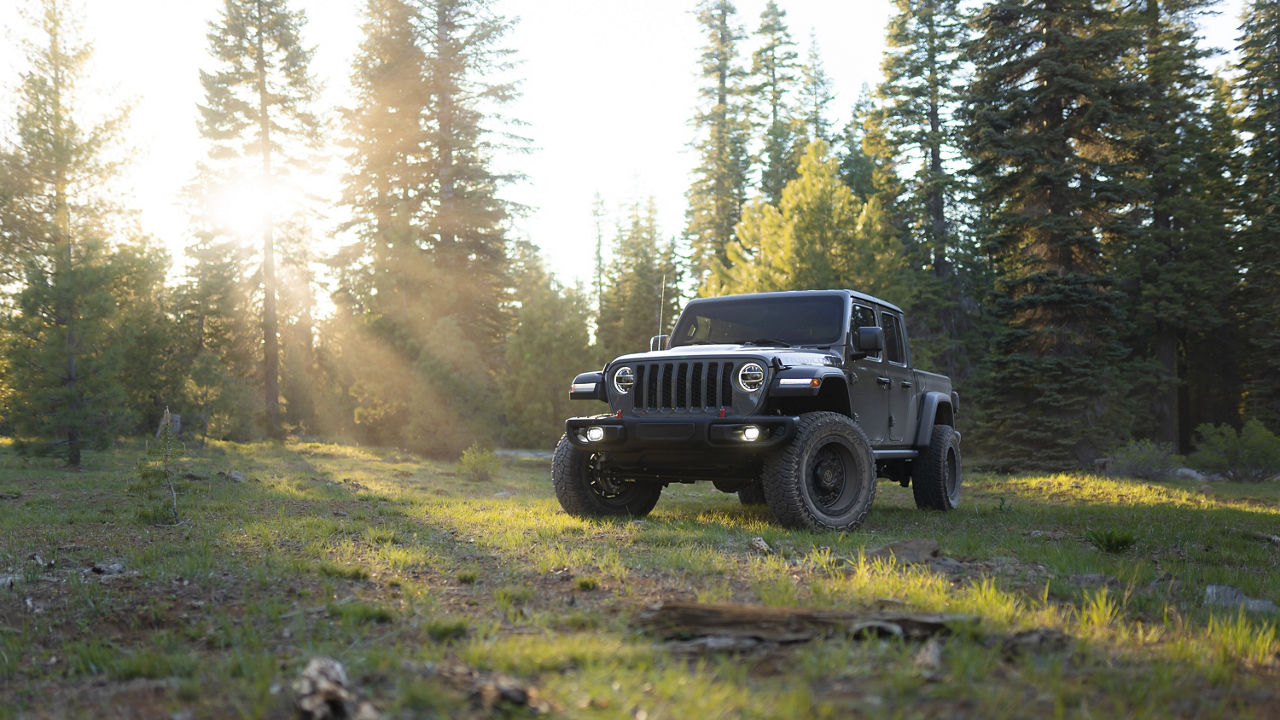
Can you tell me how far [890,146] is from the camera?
32500 mm

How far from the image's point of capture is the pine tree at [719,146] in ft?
135

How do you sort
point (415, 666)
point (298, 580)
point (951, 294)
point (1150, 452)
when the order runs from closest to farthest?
point (415, 666) → point (298, 580) → point (1150, 452) → point (951, 294)

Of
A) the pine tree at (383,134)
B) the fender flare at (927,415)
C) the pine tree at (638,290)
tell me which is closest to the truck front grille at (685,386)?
the fender flare at (927,415)

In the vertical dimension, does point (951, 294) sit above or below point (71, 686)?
above

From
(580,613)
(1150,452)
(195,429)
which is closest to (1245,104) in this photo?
(1150,452)

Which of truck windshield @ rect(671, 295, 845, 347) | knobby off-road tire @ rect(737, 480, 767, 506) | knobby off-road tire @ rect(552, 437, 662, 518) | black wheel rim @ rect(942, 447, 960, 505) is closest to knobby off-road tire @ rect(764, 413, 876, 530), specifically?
truck windshield @ rect(671, 295, 845, 347)

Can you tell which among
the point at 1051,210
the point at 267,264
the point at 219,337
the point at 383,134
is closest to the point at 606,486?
the point at 1051,210

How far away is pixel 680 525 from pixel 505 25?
2727 cm

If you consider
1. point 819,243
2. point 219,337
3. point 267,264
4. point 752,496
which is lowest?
point 752,496

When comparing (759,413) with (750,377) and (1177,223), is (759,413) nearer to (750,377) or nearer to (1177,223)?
(750,377)

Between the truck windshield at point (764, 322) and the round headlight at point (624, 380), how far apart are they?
4.02 feet

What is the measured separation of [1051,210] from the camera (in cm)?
2016

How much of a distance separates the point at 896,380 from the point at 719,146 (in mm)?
34788

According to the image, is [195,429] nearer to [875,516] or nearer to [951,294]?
[875,516]
